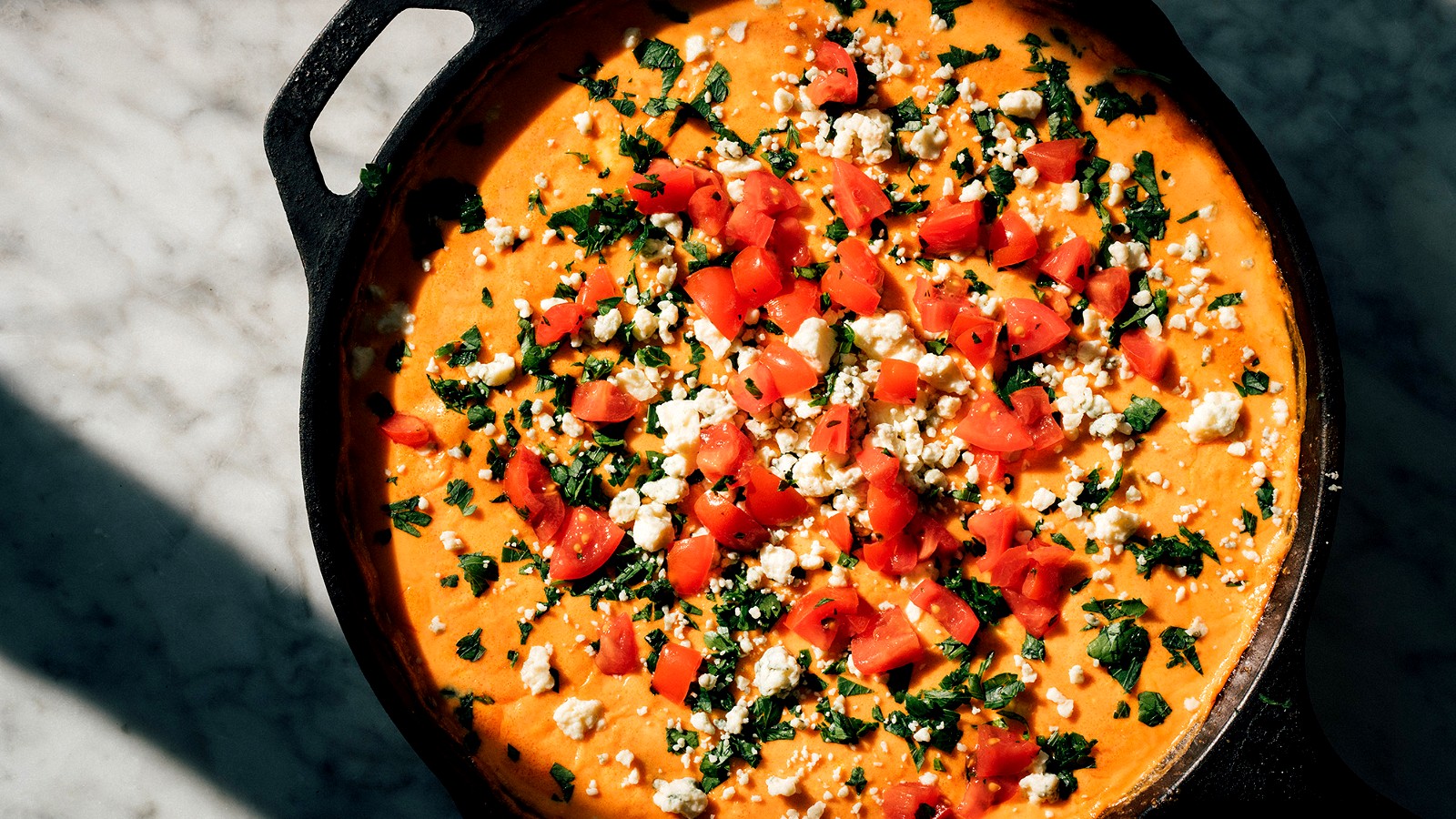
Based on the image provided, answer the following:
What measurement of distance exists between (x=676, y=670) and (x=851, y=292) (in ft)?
2.78

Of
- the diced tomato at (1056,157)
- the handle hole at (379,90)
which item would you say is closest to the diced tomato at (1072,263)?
the diced tomato at (1056,157)

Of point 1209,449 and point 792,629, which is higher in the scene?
point 1209,449

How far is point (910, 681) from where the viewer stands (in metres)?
2.04

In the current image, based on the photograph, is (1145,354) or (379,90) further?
(379,90)

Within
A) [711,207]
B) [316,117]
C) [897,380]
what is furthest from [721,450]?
[316,117]

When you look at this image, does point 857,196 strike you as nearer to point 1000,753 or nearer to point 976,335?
point 976,335

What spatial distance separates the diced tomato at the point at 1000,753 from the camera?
1.99m

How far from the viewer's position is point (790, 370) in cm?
195

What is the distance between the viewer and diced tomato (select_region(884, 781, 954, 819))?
199 cm

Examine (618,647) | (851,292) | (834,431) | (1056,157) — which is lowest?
(618,647)

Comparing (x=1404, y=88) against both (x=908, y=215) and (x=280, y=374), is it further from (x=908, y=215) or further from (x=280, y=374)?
(x=280, y=374)

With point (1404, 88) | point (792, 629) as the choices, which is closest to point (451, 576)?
point (792, 629)

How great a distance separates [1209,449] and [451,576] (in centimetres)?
161

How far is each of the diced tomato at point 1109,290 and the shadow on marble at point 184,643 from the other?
1991mm
